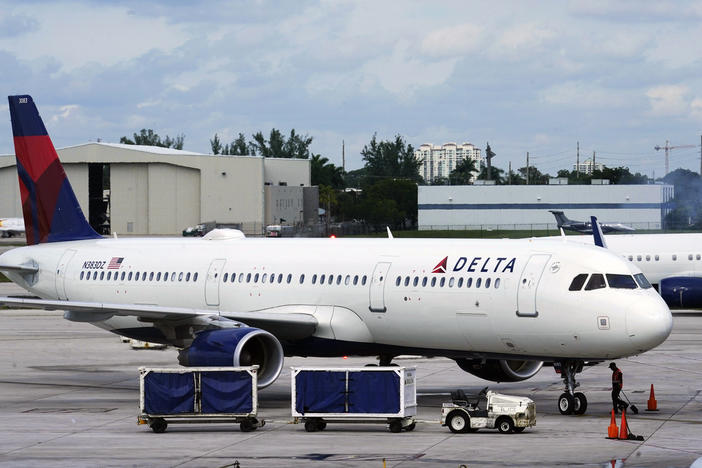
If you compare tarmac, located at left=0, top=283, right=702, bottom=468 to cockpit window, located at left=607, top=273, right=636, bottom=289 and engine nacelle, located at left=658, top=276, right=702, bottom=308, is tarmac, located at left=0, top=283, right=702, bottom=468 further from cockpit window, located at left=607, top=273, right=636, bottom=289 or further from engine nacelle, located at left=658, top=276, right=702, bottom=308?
engine nacelle, located at left=658, top=276, right=702, bottom=308

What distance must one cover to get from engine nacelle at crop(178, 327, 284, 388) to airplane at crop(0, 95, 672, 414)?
0.03 metres

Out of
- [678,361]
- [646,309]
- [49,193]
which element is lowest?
[678,361]

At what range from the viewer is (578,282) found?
28000 mm

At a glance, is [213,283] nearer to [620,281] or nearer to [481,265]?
[481,265]

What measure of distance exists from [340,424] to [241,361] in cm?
333

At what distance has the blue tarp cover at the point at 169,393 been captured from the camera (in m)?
27.0

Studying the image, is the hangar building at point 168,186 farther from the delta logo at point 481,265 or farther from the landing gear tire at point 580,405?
the landing gear tire at point 580,405

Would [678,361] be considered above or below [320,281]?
below

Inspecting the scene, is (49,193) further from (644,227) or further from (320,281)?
(644,227)

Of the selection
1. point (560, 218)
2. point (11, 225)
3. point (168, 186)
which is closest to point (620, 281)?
point (560, 218)

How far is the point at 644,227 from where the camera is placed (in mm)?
134500

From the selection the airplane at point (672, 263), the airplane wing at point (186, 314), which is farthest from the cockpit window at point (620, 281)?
the airplane at point (672, 263)

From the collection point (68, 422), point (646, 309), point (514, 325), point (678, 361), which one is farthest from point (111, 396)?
point (678, 361)

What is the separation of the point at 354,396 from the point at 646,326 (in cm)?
688
